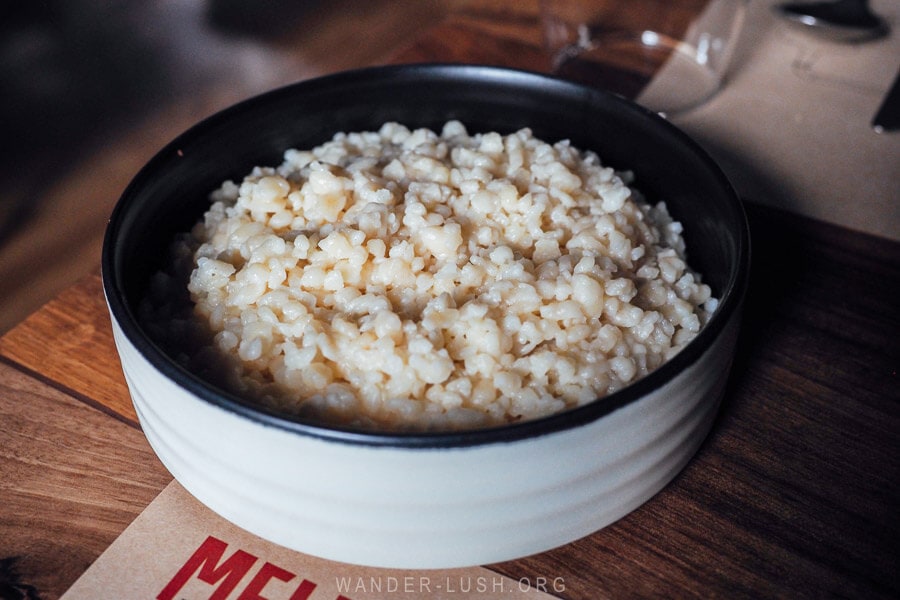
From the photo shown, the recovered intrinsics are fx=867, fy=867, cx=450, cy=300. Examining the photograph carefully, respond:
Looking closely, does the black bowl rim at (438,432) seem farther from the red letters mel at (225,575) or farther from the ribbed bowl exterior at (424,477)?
the red letters mel at (225,575)

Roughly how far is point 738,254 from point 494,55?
93cm

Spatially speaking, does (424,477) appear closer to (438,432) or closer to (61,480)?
(438,432)

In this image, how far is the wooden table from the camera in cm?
82

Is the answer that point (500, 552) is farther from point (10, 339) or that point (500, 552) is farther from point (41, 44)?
point (41, 44)

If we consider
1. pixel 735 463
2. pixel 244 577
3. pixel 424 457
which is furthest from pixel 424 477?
pixel 735 463

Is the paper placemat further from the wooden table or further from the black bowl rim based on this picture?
the black bowl rim

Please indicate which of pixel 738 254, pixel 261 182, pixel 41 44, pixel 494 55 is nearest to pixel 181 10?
pixel 41 44

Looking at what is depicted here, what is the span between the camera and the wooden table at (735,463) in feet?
2.70

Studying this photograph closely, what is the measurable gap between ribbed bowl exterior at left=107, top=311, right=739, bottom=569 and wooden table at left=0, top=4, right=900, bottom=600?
0.24 ft

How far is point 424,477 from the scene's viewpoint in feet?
2.31

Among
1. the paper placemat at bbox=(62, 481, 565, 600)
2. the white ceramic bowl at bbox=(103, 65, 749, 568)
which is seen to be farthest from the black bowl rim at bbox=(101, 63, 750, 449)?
the paper placemat at bbox=(62, 481, 565, 600)

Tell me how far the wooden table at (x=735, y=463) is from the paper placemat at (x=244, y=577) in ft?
0.07

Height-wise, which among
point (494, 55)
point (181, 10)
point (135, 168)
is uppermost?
point (494, 55)

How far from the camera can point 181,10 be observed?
7.97ft
